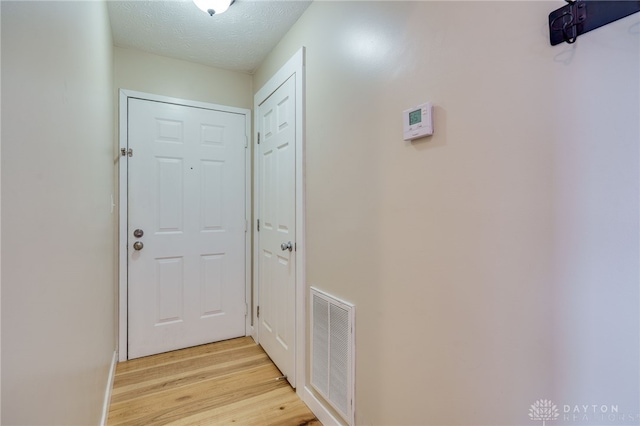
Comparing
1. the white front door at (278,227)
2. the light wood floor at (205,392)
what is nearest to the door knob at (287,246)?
the white front door at (278,227)

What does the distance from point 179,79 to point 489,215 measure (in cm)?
260

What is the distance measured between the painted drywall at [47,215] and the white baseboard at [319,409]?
1075mm

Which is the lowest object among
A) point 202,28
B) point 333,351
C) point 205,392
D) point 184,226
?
point 205,392

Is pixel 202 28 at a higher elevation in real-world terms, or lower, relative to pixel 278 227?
higher

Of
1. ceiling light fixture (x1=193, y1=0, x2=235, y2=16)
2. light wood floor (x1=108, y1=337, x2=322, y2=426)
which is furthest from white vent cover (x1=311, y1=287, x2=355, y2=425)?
ceiling light fixture (x1=193, y1=0, x2=235, y2=16)

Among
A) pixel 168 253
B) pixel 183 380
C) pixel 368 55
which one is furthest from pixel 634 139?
pixel 168 253

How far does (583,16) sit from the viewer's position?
0.70 m

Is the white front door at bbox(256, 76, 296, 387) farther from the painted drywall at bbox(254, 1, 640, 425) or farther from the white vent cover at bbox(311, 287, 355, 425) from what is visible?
the painted drywall at bbox(254, 1, 640, 425)

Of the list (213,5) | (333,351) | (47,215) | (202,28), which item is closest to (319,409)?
(333,351)

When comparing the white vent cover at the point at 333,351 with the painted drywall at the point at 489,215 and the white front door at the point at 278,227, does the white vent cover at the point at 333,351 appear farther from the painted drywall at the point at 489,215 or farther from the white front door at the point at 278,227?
the white front door at the point at 278,227

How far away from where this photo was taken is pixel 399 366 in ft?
3.94

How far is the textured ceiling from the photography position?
1.85 metres

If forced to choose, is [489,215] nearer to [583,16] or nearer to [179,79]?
[583,16]

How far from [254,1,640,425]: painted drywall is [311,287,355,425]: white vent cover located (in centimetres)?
6
